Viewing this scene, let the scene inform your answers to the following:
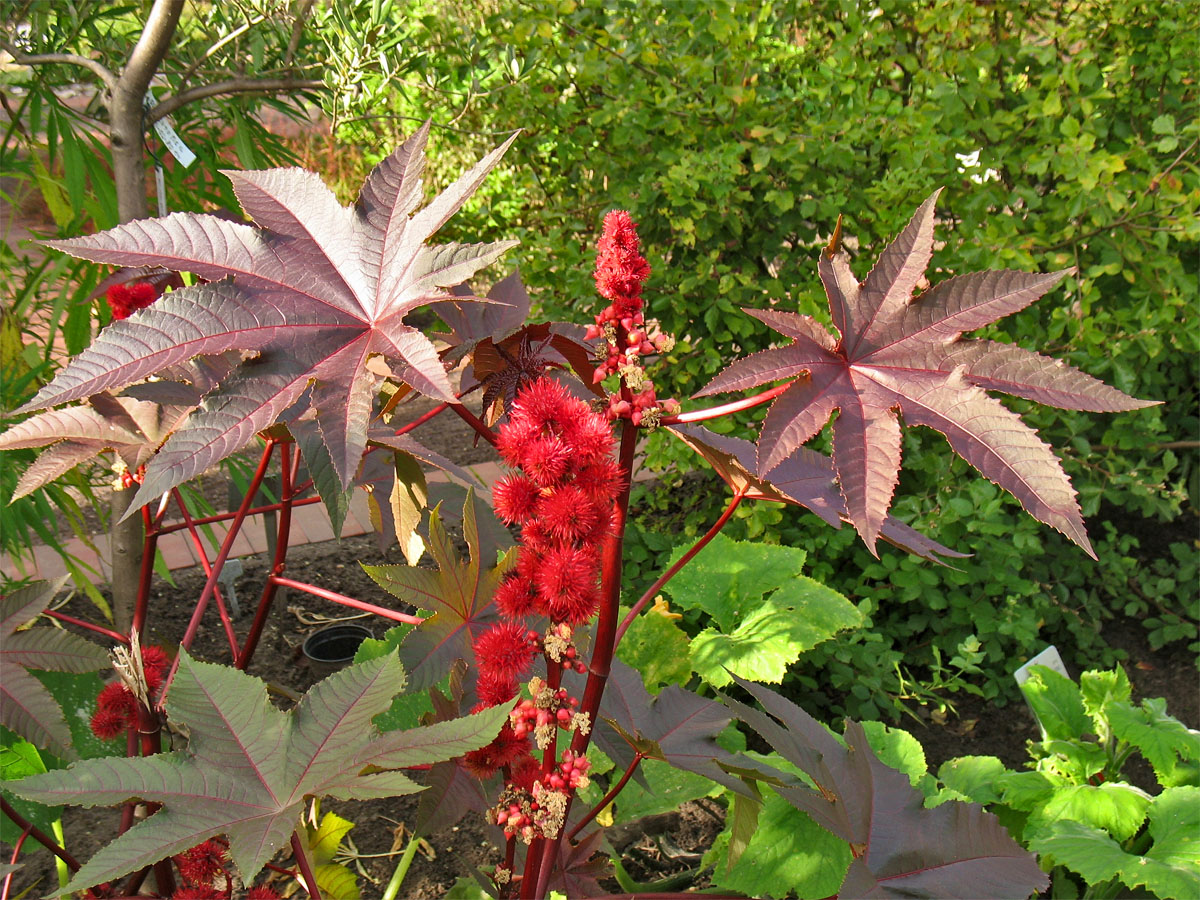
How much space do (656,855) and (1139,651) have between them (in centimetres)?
191

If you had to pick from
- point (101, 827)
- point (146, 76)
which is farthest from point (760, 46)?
point (101, 827)

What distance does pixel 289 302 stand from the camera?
3.14ft

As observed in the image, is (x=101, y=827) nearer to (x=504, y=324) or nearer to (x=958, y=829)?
(x=504, y=324)

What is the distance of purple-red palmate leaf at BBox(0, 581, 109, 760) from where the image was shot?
1124 millimetres

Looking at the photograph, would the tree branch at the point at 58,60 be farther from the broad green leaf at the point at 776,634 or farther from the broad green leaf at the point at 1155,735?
the broad green leaf at the point at 1155,735

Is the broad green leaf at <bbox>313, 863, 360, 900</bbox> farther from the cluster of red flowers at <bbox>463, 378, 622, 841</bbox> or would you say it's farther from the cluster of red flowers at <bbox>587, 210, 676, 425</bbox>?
the cluster of red flowers at <bbox>587, 210, 676, 425</bbox>

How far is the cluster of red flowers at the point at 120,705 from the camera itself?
1185 millimetres

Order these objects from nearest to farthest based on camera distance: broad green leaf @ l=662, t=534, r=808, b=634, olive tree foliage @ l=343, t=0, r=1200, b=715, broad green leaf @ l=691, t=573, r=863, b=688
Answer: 1. broad green leaf @ l=691, t=573, r=863, b=688
2. broad green leaf @ l=662, t=534, r=808, b=634
3. olive tree foliage @ l=343, t=0, r=1200, b=715

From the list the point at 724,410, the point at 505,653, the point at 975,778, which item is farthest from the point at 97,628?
the point at 975,778

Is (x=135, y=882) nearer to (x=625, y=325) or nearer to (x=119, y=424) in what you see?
(x=119, y=424)

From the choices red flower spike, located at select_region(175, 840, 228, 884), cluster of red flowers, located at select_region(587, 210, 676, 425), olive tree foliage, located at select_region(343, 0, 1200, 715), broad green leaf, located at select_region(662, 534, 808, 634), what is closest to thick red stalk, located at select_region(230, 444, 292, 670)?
red flower spike, located at select_region(175, 840, 228, 884)

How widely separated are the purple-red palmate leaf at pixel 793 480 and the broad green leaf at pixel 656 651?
766 mm

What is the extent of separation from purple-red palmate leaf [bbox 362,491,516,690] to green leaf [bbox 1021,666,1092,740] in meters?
1.51

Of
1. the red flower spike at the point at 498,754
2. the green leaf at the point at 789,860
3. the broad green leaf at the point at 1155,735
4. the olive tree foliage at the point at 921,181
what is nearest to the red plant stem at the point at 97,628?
the red flower spike at the point at 498,754
